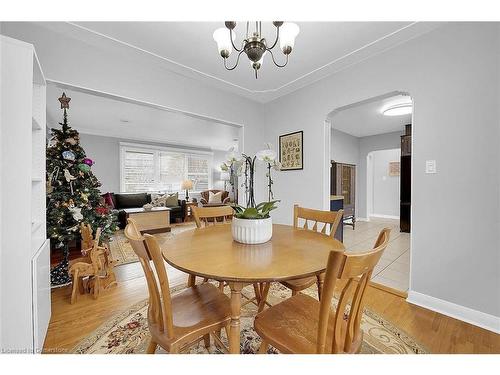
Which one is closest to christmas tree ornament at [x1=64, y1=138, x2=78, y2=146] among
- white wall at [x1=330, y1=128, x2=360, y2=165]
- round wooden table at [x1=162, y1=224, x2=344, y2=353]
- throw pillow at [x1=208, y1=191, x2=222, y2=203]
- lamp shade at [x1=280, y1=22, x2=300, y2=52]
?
round wooden table at [x1=162, y1=224, x2=344, y2=353]

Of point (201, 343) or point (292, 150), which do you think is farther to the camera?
point (292, 150)

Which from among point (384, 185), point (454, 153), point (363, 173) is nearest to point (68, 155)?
point (454, 153)

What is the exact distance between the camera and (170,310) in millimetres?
876

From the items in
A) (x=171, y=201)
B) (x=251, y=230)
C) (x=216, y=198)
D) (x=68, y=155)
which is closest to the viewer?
(x=251, y=230)

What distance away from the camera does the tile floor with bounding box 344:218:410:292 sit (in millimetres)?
2338

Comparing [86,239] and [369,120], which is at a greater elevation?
[369,120]

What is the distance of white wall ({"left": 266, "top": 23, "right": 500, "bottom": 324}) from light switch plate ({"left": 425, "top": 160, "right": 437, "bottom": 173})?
0.03 meters

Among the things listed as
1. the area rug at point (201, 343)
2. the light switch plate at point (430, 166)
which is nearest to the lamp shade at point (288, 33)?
the light switch plate at point (430, 166)

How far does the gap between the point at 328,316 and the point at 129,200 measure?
5.89m

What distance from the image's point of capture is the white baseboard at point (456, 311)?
156 centimetres

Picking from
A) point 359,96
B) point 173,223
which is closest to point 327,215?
point 359,96

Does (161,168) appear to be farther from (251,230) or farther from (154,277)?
(154,277)
